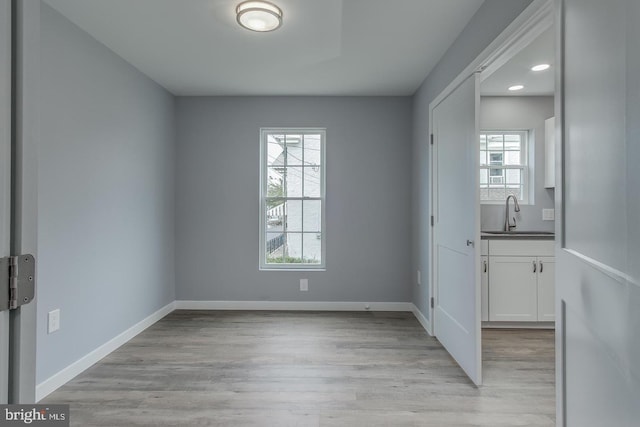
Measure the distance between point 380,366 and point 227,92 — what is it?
3222 millimetres

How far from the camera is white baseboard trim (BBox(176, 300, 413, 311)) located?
407 centimetres

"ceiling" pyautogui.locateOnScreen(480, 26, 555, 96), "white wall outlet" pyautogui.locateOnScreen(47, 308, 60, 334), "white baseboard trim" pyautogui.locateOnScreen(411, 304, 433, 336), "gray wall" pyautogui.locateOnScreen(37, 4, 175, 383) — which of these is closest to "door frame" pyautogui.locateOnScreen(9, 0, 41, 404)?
"gray wall" pyautogui.locateOnScreen(37, 4, 175, 383)

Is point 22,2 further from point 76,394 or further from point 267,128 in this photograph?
point 267,128

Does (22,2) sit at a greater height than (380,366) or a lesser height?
greater

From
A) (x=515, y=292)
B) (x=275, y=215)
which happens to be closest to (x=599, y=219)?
(x=515, y=292)

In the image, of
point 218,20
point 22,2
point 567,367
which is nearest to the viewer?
point 22,2

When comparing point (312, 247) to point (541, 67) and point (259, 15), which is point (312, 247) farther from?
point (541, 67)

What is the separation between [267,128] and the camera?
13.5 ft

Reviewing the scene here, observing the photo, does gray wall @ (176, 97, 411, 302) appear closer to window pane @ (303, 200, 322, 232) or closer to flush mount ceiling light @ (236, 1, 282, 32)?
window pane @ (303, 200, 322, 232)

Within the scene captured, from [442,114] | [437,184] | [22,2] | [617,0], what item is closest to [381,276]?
[437,184]

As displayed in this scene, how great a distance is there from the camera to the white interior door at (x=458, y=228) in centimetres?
242

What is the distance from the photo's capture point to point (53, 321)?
89.9 inches

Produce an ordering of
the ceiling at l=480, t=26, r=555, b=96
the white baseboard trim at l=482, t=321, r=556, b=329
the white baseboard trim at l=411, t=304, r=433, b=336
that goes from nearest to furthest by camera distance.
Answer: the ceiling at l=480, t=26, r=555, b=96, the white baseboard trim at l=411, t=304, r=433, b=336, the white baseboard trim at l=482, t=321, r=556, b=329

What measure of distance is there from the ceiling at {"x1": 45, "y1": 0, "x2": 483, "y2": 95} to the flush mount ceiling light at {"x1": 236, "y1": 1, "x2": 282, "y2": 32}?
0.06 metres
